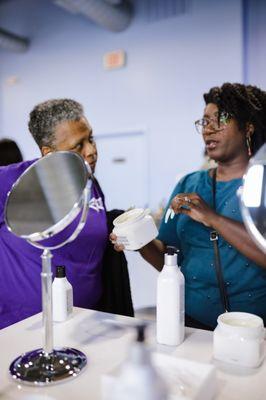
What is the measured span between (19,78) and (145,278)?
351 centimetres

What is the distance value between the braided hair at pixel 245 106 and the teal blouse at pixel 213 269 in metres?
0.18

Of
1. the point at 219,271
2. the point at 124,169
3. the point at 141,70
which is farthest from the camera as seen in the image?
the point at 124,169

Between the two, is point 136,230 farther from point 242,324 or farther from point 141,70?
point 141,70

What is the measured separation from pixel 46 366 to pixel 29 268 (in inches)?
17.5

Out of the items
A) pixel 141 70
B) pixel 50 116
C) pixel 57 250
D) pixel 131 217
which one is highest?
pixel 141 70

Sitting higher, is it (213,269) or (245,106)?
(245,106)

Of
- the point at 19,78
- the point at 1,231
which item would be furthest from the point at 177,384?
the point at 19,78

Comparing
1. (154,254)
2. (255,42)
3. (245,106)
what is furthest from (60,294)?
(255,42)

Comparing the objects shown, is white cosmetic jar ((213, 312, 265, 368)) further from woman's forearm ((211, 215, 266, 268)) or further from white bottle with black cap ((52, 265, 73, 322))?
white bottle with black cap ((52, 265, 73, 322))

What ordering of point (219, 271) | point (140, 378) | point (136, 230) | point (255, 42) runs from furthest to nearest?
1. point (255, 42)
2. point (219, 271)
3. point (136, 230)
4. point (140, 378)

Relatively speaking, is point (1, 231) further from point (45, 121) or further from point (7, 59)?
point (7, 59)

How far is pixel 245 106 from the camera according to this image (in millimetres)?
1351

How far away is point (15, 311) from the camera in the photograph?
A: 48.6 inches

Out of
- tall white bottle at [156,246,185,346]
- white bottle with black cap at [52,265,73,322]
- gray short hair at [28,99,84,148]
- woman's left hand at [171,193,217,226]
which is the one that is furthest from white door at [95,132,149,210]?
tall white bottle at [156,246,185,346]
